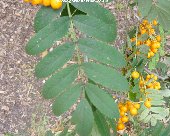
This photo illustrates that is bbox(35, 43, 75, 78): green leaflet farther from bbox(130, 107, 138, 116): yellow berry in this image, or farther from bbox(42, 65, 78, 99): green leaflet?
bbox(130, 107, 138, 116): yellow berry

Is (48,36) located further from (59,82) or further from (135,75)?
(135,75)

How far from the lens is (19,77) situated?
3.39 m

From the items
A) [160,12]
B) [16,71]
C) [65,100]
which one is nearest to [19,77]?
[16,71]

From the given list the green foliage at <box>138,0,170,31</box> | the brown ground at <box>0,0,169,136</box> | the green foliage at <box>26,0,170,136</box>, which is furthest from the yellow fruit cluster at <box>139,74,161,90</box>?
the brown ground at <box>0,0,169,136</box>

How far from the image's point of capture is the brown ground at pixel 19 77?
323 centimetres

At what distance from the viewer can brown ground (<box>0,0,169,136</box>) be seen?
3.23 metres

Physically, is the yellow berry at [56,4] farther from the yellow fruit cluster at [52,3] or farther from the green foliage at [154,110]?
the green foliage at [154,110]

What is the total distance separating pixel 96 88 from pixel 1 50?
2.48 meters

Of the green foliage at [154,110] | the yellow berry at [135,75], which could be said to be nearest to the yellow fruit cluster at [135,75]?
the yellow berry at [135,75]

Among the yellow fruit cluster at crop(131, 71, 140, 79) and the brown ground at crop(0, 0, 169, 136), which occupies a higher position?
the yellow fruit cluster at crop(131, 71, 140, 79)

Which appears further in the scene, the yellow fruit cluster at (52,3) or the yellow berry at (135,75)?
the yellow berry at (135,75)

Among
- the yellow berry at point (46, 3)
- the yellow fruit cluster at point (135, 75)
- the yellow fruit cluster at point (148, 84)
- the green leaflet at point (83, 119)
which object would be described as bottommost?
the yellow fruit cluster at point (148, 84)

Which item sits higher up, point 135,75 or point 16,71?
point 135,75

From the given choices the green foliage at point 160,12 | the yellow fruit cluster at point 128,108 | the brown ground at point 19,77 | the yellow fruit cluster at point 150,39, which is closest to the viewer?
the green foliage at point 160,12
